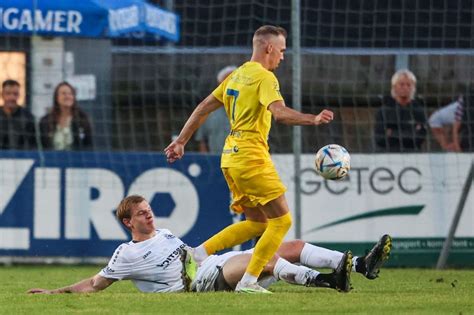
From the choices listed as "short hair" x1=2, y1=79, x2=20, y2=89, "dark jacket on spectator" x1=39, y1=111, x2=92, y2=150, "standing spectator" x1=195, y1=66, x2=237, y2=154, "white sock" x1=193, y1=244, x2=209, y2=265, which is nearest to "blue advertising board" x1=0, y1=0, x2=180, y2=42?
"short hair" x1=2, y1=79, x2=20, y2=89

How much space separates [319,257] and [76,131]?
5.86m

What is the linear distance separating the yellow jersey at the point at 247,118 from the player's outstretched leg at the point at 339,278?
3.21 feet

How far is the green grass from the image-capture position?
8562mm

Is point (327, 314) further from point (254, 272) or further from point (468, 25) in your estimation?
point (468, 25)

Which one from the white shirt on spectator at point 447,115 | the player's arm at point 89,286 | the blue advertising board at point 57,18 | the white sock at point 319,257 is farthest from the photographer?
the blue advertising board at point 57,18

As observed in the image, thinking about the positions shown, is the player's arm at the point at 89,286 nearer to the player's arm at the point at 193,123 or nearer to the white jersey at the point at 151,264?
the white jersey at the point at 151,264

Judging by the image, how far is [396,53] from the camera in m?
15.2

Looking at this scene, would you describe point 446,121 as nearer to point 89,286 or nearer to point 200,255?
point 200,255

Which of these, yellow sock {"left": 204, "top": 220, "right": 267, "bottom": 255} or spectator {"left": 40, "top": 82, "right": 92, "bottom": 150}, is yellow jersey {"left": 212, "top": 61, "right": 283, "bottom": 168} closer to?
yellow sock {"left": 204, "top": 220, "right": 267, "bottom": 255}

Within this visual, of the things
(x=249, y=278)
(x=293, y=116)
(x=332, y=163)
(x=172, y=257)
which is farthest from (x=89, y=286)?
(x=332, y=163)

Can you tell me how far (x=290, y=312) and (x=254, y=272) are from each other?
149 cm

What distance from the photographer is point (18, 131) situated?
15336mm

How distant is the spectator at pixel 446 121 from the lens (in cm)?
1531

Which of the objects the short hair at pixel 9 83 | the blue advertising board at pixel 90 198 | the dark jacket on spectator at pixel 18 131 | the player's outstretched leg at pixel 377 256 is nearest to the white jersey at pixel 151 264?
the player's outstretched leg at pixel 377 256
